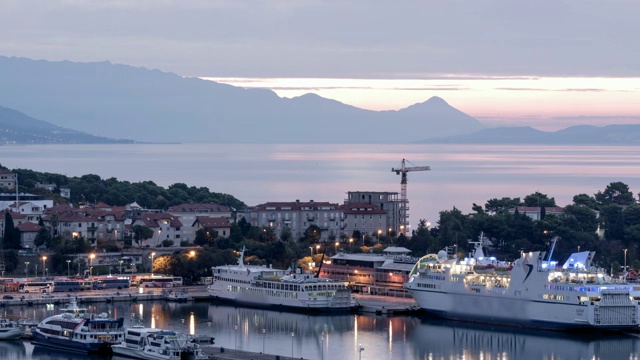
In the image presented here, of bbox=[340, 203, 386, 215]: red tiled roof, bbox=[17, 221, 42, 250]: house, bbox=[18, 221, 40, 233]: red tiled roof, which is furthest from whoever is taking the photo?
bbox=[340, 203, 386, 215]: red tiled roof

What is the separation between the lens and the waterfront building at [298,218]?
69.7m

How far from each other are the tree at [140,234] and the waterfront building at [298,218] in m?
7.72

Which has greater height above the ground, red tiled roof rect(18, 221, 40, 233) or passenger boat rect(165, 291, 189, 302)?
red tiled roof rect(18, 221, 40, 233)

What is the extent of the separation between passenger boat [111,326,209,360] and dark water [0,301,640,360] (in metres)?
1.94

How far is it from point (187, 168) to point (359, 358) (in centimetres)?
15912

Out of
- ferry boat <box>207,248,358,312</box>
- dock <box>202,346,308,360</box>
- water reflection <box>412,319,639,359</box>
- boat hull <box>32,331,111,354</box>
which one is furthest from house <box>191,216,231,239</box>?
dock <box>202,346,308,360</box>

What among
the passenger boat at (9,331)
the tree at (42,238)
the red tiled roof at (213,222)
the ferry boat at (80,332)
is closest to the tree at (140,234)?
the red tiled roof at (213,222)

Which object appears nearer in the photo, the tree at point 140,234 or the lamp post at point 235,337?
the lamp post at point 235,337

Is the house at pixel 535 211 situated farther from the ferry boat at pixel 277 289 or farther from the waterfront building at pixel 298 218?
the ferry boat at pixel 277 289

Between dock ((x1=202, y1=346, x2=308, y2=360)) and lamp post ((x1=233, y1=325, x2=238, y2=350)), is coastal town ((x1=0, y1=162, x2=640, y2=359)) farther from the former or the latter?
lamp post ((x1=233, y1=325, x2=238, y2=350))

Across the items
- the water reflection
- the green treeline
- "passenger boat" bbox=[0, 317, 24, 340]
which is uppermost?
the green treeline

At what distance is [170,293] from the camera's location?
169ft

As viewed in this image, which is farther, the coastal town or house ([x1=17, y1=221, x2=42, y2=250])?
house ([x1=17, y1=221, x2=42, y2=250])

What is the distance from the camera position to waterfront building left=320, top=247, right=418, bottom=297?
176ft
